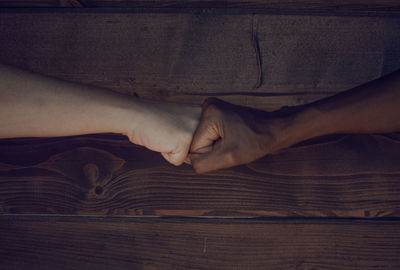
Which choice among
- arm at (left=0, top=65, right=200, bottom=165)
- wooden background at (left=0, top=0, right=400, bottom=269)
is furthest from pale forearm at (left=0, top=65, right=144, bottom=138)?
wooden background at (left=0, top=0, right=400, bottom=269)

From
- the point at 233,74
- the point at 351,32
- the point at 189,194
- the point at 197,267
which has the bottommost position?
the point at 197,267

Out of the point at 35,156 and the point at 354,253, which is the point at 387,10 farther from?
the point at 35,156

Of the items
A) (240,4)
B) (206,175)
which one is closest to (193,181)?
(206,175)

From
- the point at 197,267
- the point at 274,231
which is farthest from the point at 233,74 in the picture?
the point at 197,267

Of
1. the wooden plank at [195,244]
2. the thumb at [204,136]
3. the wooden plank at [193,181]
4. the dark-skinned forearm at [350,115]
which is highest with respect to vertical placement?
the dark-skinned forearm at [350,115]

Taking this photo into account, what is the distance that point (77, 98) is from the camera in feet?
2.93

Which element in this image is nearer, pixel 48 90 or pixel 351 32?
pixel 48 90

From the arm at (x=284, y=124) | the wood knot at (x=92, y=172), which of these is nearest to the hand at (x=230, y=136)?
the arm at (x=284, y=124)

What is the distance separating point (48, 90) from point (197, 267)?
651 millimetres

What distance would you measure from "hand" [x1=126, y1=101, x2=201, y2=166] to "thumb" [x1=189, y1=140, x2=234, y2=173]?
48mm

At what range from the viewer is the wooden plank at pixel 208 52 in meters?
1.00

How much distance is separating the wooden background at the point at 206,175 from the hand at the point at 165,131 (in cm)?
9

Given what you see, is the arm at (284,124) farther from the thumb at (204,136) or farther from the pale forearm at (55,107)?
the pale forearm at (55,107)

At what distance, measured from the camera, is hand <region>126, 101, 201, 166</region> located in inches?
35.4
